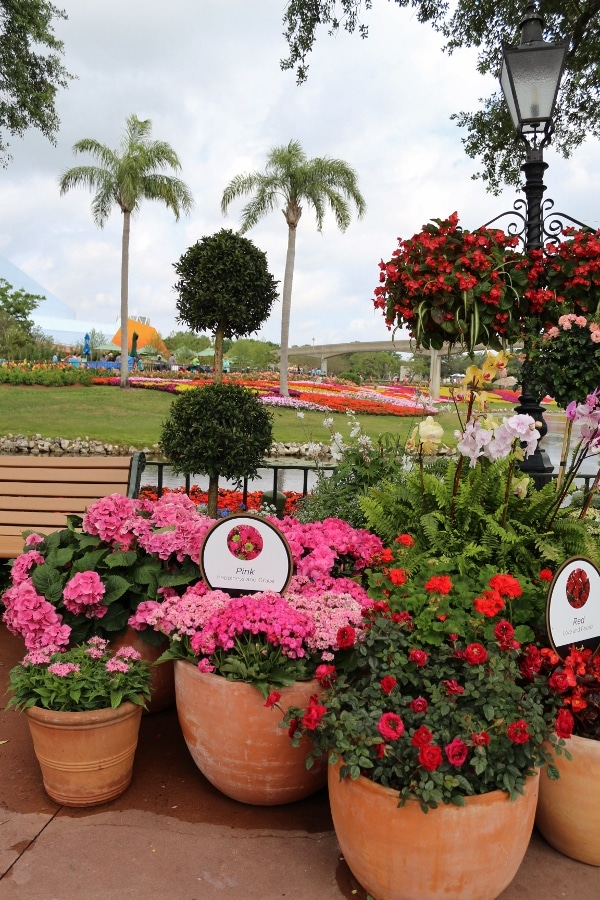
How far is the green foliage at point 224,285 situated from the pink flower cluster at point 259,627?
3235 mm

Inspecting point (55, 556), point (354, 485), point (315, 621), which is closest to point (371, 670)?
point (315, 621)

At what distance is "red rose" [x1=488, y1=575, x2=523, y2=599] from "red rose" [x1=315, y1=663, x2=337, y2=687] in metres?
0.59

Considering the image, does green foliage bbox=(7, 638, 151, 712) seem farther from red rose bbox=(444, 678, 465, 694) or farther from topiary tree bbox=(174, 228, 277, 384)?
topiary tree bbox=(174, 228, 277, 384)

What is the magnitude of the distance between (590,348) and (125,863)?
2609 millimetres

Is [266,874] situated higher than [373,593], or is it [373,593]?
[373,593]

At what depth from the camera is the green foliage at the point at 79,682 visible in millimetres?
2449

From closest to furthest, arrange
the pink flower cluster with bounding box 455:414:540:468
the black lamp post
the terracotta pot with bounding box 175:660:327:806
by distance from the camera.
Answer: the terracotta pot with bounding box 175:660:327:806, the pink flower cluster with bounding box 455:414:540:468, the black lamp post

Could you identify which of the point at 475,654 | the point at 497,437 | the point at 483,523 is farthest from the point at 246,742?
the point at 497,437

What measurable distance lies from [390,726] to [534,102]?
3.38m

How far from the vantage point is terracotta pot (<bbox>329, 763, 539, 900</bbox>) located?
72.9 inches

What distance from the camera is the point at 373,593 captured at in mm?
2545

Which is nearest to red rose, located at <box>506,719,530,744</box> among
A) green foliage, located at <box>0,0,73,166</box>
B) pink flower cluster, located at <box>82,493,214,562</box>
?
pink flower cluster, located at <box>82,493,214,562</box>

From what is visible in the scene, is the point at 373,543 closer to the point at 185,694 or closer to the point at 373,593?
the point at 373,593

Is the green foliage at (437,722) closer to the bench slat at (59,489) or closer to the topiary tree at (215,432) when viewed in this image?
the bench slat at (59,489)
